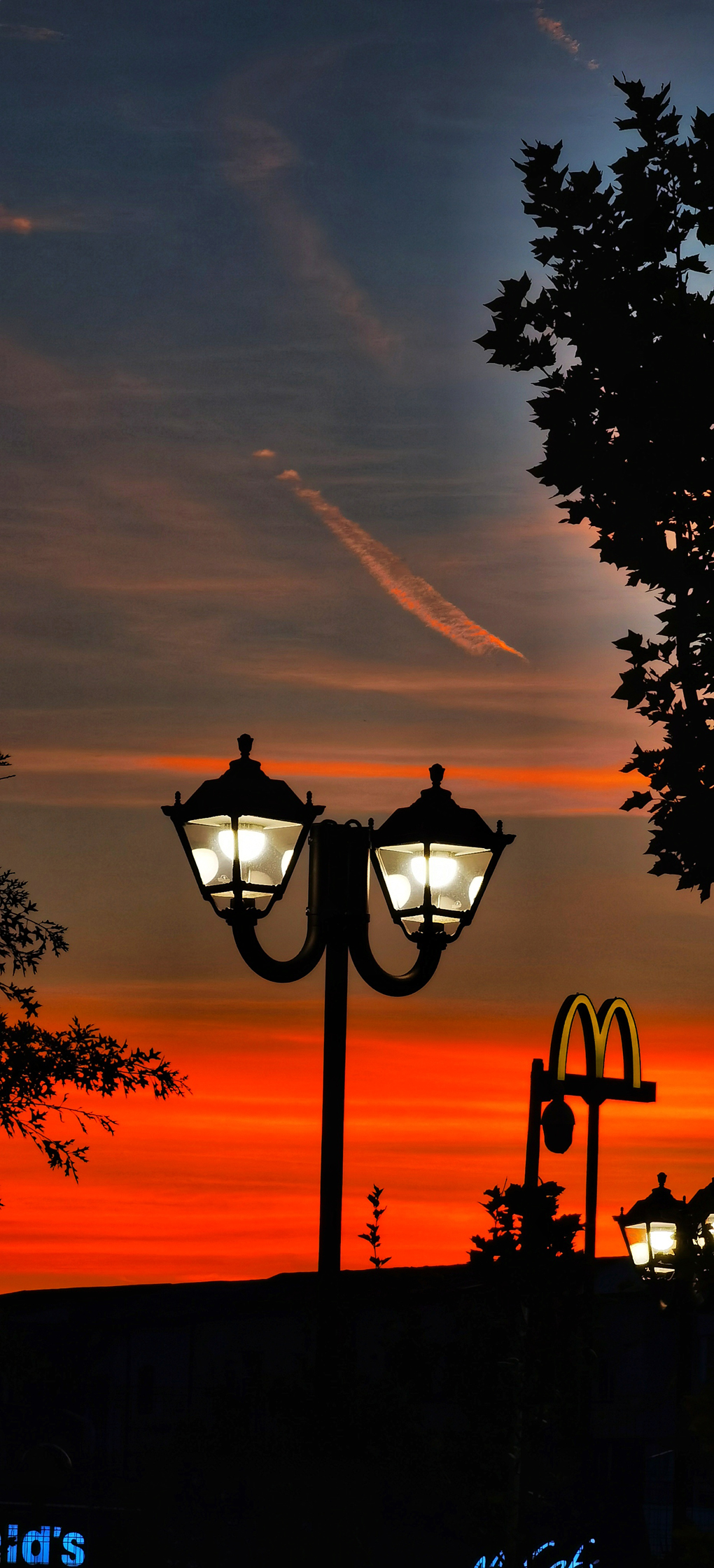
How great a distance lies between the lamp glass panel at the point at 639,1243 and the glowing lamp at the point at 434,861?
815 centimetres

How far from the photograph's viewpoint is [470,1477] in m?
8.36

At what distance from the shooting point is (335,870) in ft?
29.5

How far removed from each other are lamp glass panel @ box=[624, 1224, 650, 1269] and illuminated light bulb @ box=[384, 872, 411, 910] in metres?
8.36

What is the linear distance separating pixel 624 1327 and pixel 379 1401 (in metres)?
63.9

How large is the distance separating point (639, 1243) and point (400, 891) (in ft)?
28.3

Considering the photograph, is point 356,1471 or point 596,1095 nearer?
point 356,1471

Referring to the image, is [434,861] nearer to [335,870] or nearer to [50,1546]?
[335,870]

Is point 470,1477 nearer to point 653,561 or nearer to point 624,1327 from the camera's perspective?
point 653,561

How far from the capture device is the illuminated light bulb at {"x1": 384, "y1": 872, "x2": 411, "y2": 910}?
30.3 feet

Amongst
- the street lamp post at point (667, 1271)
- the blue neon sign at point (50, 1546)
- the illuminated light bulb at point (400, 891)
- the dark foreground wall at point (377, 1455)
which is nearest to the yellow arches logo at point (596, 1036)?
the street lamp post at point (667, 1271)

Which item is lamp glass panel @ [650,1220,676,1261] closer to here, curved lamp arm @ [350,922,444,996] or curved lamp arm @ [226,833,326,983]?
curved lamp arm @ [350,922,444,996]

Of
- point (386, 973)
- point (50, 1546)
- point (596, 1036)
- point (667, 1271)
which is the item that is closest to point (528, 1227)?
point (386, 973)

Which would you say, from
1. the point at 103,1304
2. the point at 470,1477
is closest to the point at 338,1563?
the point at 470,1477

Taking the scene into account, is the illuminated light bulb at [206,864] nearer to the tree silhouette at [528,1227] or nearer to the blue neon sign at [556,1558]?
the tree silhouette at [528,1227]
